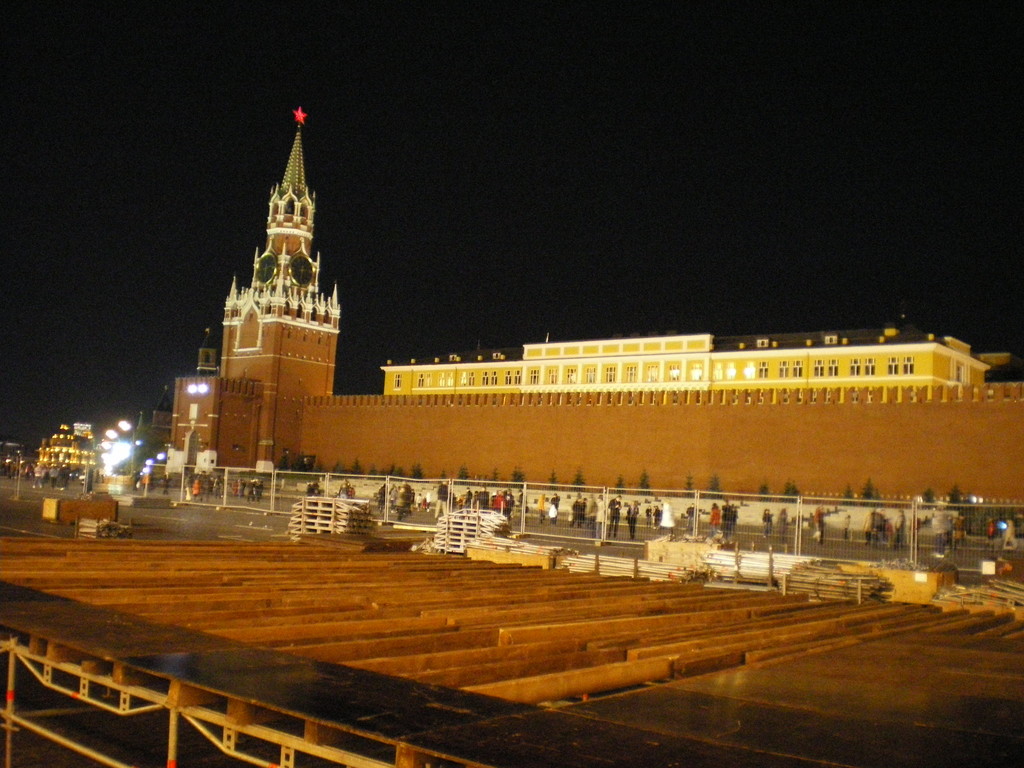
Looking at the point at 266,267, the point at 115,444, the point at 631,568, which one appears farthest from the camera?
the point at 266,267

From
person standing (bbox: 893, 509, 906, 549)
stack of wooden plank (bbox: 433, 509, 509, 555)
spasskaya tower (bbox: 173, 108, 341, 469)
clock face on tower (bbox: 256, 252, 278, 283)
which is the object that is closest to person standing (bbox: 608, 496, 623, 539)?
person standing (bbox: 893, 509, 906, 549)

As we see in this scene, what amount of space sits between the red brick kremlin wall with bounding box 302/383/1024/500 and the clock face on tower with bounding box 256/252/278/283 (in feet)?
36.2

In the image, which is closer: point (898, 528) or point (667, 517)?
point (898, 528)

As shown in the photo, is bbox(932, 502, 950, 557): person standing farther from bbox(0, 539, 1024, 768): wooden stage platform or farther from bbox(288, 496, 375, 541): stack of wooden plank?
bbox(288, 496, 375, 541): stack of wooden plank

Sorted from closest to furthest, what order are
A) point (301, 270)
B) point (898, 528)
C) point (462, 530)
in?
1. point (462, 530)
2. point (898, 528)
3. point (301, 270)

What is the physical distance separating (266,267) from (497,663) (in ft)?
172

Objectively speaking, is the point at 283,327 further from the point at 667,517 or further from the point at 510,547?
the point at 510,547

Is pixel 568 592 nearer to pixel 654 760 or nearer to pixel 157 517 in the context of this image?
pixel 654 760

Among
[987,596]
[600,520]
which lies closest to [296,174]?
[600,520]

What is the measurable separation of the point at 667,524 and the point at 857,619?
439 inches

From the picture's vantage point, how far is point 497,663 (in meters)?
4.43

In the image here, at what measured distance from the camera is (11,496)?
2497cm

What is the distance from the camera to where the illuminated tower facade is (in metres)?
50.1

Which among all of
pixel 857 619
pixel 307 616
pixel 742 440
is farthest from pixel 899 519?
pixel 742 440
